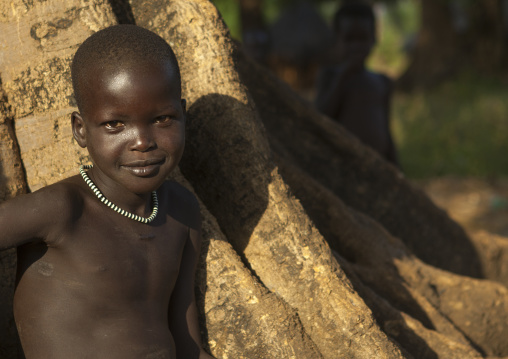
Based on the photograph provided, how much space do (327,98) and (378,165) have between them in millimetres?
1360

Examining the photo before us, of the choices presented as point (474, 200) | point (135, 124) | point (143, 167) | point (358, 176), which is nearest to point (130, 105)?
point (135, 124)

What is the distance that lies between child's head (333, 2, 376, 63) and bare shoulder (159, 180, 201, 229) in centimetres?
348

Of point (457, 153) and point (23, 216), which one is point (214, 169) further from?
point (457, 153)

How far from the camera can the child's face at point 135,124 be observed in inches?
71.4

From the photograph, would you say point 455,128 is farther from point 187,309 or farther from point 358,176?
point 187,309

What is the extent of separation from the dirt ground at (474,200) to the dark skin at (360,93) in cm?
192

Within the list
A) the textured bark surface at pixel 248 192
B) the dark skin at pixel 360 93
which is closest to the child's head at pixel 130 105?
the textured bark surface at pixel 248 192

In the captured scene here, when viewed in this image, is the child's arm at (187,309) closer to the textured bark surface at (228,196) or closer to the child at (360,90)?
the textured bark surface at (228,196)

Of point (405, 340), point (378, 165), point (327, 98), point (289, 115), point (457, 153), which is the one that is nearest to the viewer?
point (405, 340)

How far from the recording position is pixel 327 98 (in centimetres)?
555

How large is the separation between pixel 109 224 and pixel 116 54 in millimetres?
519

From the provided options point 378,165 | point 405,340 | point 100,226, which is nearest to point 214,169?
point 100,226

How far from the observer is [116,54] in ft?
5.98

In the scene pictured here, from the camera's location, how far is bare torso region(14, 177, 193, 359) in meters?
1.93
